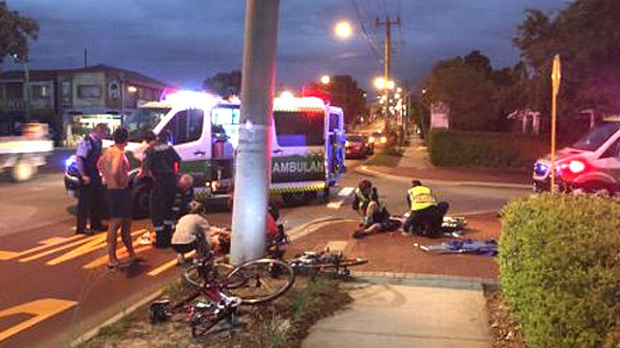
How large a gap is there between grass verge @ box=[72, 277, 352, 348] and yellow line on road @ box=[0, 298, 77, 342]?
1129 millimetres

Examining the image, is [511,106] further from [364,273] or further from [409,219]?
[364,273]

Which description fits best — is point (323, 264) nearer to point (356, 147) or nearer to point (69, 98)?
point (356, 147)

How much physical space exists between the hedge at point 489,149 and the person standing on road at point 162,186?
71.2 ft

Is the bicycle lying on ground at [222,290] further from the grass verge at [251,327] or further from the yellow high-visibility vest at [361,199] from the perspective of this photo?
the yellow high-visibility vest at [361,199]

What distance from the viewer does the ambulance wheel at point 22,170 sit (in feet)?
70.6

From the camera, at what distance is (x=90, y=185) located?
12438 millimetres

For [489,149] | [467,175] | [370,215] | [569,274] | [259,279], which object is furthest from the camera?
[489,149]

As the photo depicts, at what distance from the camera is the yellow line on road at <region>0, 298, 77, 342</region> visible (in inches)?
280

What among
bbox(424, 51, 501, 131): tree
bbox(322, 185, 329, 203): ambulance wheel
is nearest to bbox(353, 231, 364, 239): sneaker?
bbox(322, 185, 329, 203): ambulance wheel

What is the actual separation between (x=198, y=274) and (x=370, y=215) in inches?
210

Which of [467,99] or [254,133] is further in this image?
[467,99]

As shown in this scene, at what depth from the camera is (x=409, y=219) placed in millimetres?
11766

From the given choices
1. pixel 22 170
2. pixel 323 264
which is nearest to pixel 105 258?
pixel 323 264

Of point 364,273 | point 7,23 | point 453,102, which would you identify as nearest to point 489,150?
point 453,102
